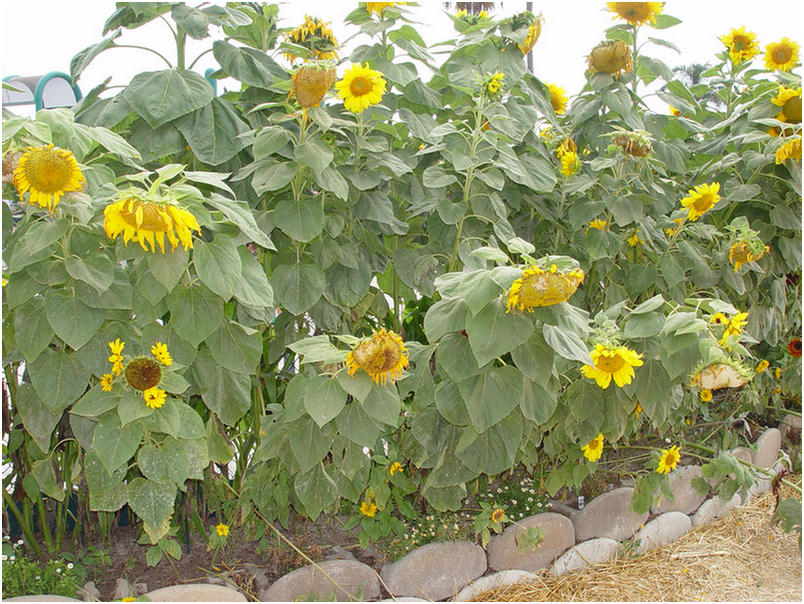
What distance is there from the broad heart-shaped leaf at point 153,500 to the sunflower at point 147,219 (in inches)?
20.1

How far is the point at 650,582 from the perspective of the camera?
209cm

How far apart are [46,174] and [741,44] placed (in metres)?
2.17

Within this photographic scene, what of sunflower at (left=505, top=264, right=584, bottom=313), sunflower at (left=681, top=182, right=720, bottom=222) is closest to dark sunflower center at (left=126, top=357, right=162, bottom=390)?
sunflower at (left=505, top=264, right=584, bottom=313)

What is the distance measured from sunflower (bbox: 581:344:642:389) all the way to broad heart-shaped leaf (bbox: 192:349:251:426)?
0.72m

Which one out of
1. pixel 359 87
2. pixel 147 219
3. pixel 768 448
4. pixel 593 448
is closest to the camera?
pixel 147 219

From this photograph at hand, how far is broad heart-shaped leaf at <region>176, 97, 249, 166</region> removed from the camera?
1642 mm

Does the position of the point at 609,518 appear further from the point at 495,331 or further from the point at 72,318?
the point at 72,318

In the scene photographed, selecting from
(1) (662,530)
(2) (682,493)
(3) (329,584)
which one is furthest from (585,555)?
(3) (329,584)

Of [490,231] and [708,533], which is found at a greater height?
[490,231]

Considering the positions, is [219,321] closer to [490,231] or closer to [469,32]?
[490,231]

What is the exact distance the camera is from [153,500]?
4.68 ft

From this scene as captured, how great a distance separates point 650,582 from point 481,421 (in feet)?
3.36

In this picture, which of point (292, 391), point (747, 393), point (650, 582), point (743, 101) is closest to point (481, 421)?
point (292, 391)

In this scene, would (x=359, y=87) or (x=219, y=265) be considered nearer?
(x=219, y=265)
